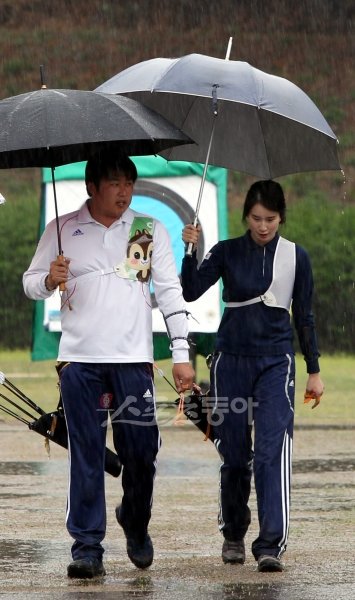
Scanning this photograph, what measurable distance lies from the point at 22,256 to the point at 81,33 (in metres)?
29.2

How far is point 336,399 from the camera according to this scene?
727 inches

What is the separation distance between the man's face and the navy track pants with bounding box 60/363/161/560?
604 mm

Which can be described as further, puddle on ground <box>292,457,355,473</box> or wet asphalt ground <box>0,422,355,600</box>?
puddle on ground <box>292,457,355,473</box>

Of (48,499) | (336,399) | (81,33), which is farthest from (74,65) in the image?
(48,499)

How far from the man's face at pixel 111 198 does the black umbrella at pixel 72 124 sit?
0.16 m

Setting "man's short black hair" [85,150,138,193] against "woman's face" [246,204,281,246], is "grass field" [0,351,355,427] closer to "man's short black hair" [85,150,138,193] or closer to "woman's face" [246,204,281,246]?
"woman's face" [246,204,281,246]

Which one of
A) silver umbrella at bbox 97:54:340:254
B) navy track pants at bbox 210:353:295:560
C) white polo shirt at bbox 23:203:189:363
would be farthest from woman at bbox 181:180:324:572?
silver umbrella at bbox 97:54:340:254

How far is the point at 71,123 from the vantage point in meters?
6.88

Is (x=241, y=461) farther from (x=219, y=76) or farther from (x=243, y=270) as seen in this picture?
(x=219, y=76)

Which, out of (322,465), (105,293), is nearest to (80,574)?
(105,293)

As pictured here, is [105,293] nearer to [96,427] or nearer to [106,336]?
[106,336]

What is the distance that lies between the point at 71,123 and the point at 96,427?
1192 millimetres

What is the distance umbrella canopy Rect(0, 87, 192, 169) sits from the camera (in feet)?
22.4

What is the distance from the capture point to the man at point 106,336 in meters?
7.00
